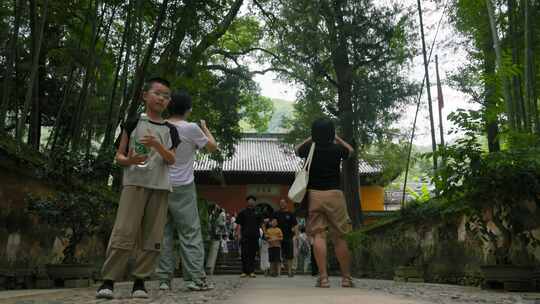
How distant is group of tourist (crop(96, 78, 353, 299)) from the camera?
11.2 ft

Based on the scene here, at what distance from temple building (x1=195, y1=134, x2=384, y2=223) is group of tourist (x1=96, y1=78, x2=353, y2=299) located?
59.4 ft

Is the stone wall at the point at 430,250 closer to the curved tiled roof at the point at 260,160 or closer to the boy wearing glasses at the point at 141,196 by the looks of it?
the boy wearing glasses at the point at 141,196

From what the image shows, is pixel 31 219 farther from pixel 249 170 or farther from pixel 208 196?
pixel 208 196

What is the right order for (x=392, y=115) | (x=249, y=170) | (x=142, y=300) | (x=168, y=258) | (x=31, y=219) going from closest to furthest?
(x=142, y=300) → (x=168, y=258) → (x=31, y=219) → (x=392, y=115) → (x=249, y=170)

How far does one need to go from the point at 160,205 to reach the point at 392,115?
1055 centimetres

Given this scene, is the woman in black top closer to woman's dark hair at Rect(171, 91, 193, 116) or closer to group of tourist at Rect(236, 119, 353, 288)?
group of tourist at Rect(236, 119, 353, 288)

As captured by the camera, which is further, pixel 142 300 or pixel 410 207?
pixel 410 207

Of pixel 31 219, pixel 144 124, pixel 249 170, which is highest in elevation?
pixel 249 170

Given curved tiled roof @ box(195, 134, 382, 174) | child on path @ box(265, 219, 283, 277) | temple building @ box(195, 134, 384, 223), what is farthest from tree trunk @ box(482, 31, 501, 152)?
temple building @ box(195, 134, 384, 223)

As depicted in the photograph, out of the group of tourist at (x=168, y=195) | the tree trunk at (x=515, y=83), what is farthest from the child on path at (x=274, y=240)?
the group of tourist at (x=168, y=195)

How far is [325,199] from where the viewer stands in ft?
15.6

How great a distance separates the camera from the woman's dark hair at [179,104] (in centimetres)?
434

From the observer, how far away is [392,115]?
13.4 metres

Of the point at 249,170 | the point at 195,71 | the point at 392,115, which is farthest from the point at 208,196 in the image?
the point at 195,71
